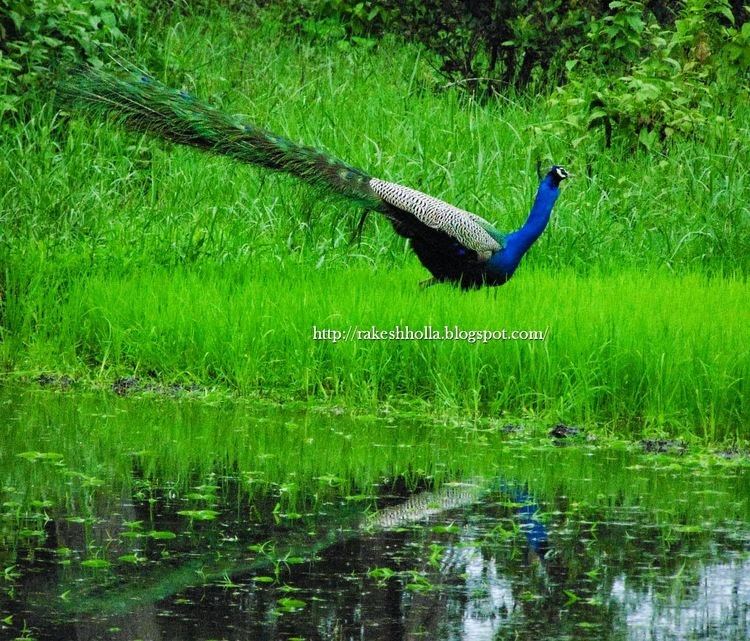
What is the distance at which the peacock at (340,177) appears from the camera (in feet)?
24.2

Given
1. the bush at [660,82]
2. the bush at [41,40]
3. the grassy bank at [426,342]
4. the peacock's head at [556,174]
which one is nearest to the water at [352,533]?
the grassy bank at [426,342]

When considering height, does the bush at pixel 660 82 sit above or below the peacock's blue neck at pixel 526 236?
above

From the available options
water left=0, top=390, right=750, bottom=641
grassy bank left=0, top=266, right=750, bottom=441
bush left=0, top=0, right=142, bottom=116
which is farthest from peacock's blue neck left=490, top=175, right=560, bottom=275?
bush left=0, top=0, right=142, bottom=116

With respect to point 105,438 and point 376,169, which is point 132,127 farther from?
point 105,438

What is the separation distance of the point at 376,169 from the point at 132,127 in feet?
6.61

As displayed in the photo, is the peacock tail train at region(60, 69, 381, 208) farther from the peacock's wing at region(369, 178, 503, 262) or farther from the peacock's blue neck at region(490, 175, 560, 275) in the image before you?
the peacock's blue neck at region(490, 175, 560, 275)

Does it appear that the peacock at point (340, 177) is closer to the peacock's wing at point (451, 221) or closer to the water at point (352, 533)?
the peacock's wing at point (451, 221)

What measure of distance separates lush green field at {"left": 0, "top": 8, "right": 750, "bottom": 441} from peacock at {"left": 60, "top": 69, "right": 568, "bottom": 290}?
192mm

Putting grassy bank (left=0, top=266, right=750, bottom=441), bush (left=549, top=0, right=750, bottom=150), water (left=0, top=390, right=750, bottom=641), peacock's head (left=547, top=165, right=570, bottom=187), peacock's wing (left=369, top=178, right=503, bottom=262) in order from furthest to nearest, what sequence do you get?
bush (left=549, top=0, right=750, bottom=150), peacock's head (left=547, top=165, right=570, bottom=187), peacock's wing (left=369, top=178, right=503, bottom=262), grassy bank (left=0, top=266, right=750, bottom=441), water (left=0, top=390, right=750, bottom=641)

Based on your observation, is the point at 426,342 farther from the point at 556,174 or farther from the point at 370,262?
the point at 370,262

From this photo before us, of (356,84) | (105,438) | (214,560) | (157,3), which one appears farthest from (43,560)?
(157,3)

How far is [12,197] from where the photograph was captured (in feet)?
29.8

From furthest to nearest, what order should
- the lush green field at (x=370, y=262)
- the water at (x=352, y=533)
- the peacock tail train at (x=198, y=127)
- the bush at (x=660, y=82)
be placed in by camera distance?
the bush at (x=660, y=82)
the peacock tail train at (x=198, y=127)
the lush green field at (x=370, y=262)
the water at (x=352, y=533)

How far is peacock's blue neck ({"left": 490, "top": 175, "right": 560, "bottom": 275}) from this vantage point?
289 inches
